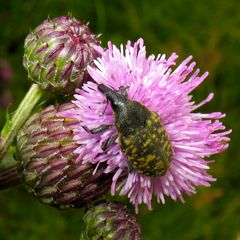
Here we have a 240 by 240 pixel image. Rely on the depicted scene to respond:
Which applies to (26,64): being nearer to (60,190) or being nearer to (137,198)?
(60,190)

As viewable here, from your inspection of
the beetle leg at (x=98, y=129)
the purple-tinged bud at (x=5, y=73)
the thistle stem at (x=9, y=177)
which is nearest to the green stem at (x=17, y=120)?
the thistle stem at (x=9, y=177)

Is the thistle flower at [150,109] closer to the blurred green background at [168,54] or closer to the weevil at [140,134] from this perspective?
the weevil at [140,134]

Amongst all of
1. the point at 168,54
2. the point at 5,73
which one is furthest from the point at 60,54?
the point at 168,54

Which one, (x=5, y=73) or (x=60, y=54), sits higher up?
(x=60, y=54)

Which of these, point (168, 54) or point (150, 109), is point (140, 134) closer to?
point (150, 109)

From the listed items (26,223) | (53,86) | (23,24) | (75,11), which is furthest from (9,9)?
(53,86)

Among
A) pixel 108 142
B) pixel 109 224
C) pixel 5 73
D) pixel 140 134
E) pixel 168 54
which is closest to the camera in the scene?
pixel 140 134
